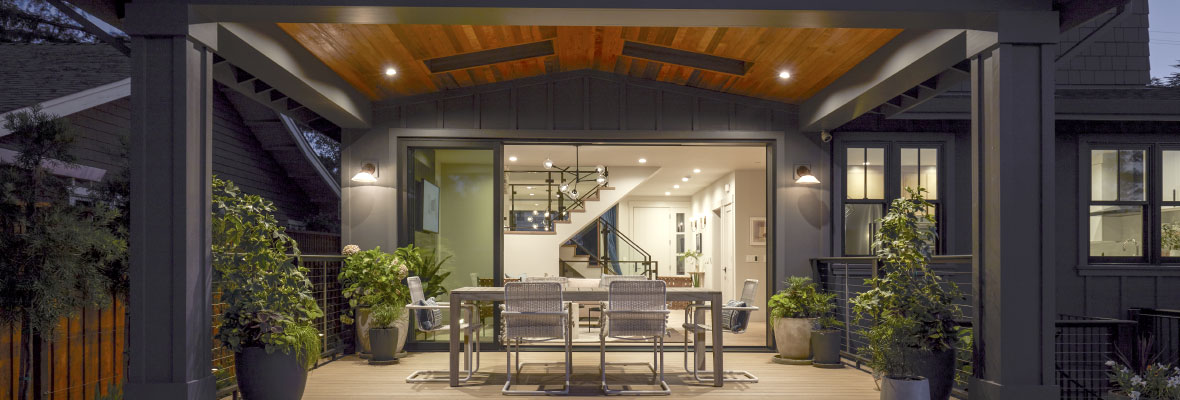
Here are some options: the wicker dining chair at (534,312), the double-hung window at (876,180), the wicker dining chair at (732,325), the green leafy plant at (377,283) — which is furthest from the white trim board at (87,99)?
the double-hung window at (876,180)

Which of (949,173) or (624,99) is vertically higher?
(624,99)

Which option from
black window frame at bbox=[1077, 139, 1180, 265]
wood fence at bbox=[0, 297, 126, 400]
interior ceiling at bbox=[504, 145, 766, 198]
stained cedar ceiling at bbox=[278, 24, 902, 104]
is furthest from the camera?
interior ceiling at bbox=[504, 145, 766, 198]

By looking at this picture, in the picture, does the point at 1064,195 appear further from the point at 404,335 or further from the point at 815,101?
the point at 404,335

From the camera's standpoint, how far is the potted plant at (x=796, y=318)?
7.54 meters

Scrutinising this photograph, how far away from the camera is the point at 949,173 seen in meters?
8.21

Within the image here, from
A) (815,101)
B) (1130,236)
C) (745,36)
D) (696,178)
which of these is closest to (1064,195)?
(1130,236)

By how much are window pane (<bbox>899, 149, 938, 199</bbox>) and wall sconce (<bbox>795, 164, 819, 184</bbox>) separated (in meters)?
0.98

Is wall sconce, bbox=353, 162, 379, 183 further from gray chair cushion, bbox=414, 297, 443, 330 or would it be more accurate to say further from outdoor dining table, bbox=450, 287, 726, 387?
outdoor dining table, bbox=450, 287, 726, 387

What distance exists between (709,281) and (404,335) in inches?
337

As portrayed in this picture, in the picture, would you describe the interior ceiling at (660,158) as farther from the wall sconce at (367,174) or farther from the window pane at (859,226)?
the wall sconce at (367,174)

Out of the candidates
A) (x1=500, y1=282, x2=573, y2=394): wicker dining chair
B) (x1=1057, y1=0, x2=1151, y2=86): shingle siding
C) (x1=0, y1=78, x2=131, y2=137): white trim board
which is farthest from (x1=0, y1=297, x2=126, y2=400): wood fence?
(x1=1057, y1=0, x2=1151, y2=86): shingle siding

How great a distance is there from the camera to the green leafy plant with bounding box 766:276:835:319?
7.50 m

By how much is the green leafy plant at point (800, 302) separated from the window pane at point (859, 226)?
1.01 meters

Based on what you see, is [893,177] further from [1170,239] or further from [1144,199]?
[1170,239]
